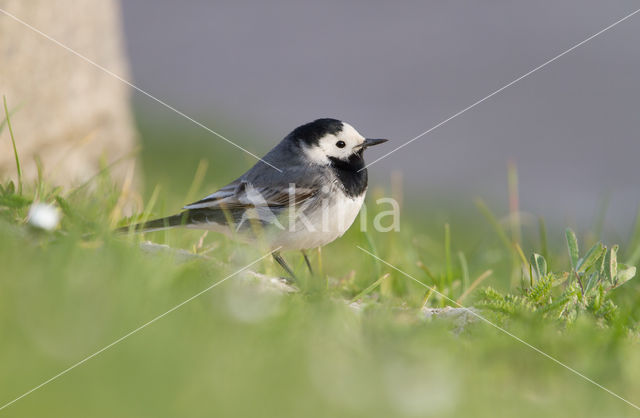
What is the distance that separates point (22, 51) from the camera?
5.30 metres

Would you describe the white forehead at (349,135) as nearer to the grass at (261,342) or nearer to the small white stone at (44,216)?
the grass at (261,342)

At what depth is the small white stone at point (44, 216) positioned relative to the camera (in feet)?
10.0

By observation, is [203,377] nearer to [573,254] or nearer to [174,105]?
[573,254]

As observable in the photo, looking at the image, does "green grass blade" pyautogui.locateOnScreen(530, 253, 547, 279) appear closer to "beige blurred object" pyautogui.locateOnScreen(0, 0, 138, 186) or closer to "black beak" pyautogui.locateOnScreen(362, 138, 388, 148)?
"black beak" pyautogui.locateOnScreen(362, 138, 388, 148)

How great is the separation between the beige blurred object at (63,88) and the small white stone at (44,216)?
4.57 ft

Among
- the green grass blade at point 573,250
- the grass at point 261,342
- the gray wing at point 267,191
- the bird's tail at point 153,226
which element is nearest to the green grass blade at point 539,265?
the grass at point 261,342

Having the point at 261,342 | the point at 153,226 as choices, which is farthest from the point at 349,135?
the point at 261,342

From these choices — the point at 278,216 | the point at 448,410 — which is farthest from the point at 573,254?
the point at 278,216

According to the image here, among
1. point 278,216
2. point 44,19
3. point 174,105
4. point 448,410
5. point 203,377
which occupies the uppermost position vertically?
point 44,19

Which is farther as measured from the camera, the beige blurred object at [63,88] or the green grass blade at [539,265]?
the beige blurred object at [63,88]

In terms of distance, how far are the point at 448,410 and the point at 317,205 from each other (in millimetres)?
2305

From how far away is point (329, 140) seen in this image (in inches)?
179

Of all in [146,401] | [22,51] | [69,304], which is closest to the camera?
[146,401]

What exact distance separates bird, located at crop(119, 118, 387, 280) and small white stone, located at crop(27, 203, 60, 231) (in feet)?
2.17
